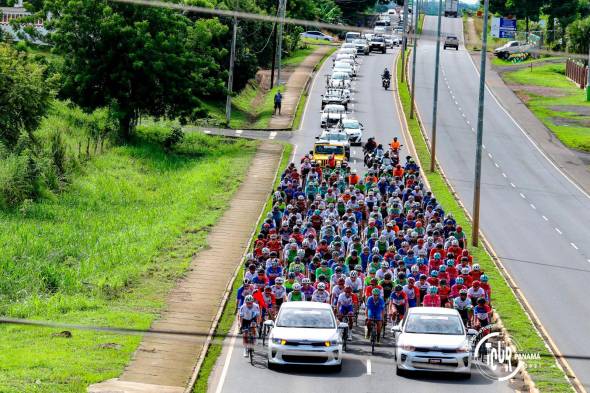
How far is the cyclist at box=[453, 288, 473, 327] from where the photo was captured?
26.9 m

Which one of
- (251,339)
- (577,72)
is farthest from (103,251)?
(577,72)

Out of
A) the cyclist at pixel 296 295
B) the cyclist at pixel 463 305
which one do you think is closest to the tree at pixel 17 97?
the cyclist at pixel 296 295

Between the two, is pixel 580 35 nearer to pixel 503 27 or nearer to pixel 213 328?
pixel 503 27

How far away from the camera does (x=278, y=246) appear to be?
101ft

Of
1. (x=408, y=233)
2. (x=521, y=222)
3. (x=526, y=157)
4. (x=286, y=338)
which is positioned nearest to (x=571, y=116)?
(x=526, y=157)

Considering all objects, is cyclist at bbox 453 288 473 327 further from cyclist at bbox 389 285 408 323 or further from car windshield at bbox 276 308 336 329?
car windshield at bbox 276 308 336 329

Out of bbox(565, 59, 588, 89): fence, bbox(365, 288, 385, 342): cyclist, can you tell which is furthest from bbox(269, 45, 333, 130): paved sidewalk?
bbox(365, 288, 385, 342): cyclist

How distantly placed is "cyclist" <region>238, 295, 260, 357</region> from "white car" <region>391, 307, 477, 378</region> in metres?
3.06

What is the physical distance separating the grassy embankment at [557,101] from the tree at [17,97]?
99.0ft

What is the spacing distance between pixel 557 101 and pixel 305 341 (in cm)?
6555

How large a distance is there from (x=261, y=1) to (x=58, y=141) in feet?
187

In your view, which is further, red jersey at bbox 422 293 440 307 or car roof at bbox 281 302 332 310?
red jersey at bbox 422 293 440 307

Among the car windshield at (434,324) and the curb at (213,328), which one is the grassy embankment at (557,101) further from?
the car windshield at (434,324)

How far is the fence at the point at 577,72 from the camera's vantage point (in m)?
96.9
